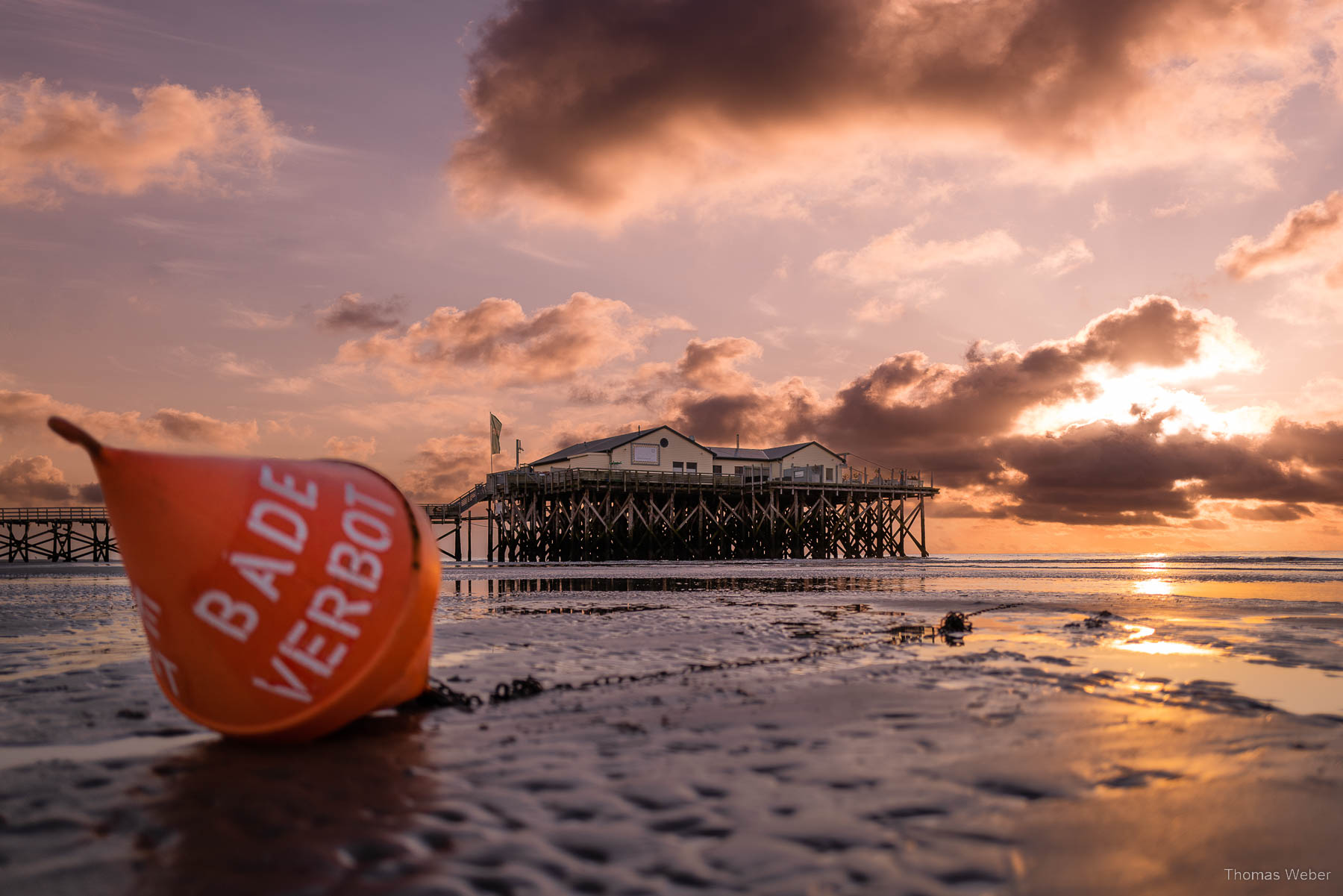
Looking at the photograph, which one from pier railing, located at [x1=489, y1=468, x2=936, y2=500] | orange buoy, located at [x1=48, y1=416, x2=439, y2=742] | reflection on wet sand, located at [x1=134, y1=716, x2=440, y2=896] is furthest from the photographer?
pier railing, located at [x1=489, y1=468, x2=936, y2=500]

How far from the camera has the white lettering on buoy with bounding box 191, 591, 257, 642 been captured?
374 cm

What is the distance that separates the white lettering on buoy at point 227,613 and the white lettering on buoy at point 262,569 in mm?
102

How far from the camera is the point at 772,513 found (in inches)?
1735

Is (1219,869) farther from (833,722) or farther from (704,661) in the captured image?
(704,661)

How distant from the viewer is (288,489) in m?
3.91

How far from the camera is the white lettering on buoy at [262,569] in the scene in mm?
3723

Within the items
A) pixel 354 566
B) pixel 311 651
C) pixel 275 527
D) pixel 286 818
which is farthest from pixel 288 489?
pixel 286 818

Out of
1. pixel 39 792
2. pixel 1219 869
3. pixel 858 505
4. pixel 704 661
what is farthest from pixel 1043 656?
pixel 858 505

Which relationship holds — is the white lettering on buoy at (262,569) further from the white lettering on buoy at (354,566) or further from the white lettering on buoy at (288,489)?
the white lettering on buoy at (288,489)

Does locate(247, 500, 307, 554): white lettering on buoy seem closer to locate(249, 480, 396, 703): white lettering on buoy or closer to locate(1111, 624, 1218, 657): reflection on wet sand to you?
locate(249, 480, 396, 703): white lettering on buoy

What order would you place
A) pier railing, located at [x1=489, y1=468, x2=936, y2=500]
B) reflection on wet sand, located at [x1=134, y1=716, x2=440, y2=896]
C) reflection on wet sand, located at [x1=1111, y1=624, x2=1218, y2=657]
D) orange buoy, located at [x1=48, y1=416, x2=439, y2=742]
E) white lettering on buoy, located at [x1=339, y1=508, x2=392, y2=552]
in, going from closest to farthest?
reflection on wet sand, located at [x1=134, y1=716, x2=440, y2=896]
orange buoy, located at [x1=48, y1=416, x2=439, y2=742]
white lettering on buoy, located at [x1=339, y1=508, x2=392, y2=552]
reflection on wet sand, located at [x1=1111, y1=624, x2=1218, y2=657]
pier railing, located at [x1=489, y1=468, x2=936, y2=500]

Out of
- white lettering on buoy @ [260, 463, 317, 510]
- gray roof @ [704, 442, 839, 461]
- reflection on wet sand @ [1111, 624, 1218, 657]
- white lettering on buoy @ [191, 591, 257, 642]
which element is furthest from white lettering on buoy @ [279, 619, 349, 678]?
gray roof @ [704, 442, 839, 461]

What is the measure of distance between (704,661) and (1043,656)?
2980mm

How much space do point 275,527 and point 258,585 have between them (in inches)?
10.7
